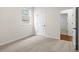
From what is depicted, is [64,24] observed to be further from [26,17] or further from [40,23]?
[26,17]

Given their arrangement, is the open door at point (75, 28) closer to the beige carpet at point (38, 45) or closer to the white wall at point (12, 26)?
the beige carpet at point (38, 45)

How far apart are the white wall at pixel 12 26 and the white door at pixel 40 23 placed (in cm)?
10

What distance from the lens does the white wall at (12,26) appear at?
63.2 inches

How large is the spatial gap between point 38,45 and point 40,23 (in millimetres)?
359

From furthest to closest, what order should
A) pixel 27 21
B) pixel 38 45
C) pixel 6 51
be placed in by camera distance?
pixel 27 21 → pixel 38 45 → pixel 6 51

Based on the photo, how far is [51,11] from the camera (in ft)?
5.39

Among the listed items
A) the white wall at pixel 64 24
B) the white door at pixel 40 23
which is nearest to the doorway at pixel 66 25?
the white wall at pixel 64 24

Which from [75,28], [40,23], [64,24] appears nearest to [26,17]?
[40,23]

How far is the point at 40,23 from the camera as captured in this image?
67.6 inches
